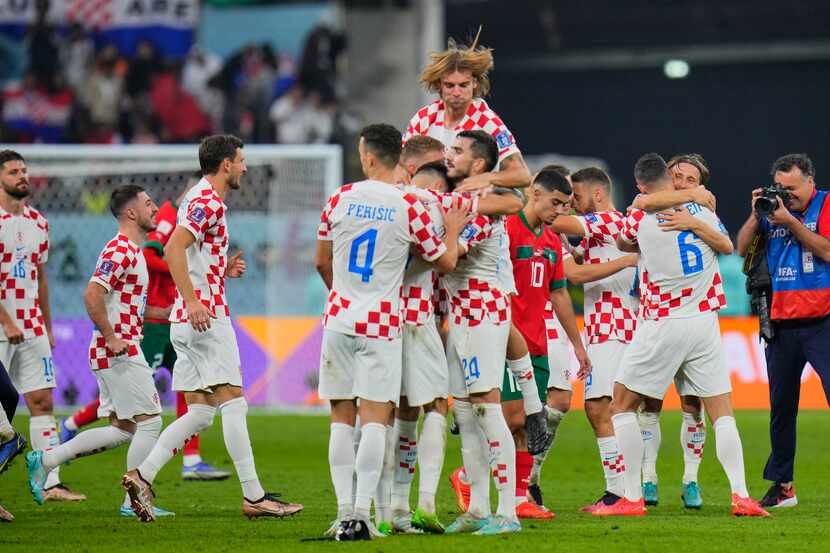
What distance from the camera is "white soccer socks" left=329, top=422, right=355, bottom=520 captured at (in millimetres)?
6934

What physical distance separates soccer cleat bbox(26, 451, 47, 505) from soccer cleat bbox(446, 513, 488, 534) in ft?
9.20

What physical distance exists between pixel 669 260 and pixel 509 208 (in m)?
1.50

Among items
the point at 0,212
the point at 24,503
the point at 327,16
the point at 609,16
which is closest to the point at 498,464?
the point at 24,503

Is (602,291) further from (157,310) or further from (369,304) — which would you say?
(157,310)

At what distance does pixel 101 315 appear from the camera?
8.30m

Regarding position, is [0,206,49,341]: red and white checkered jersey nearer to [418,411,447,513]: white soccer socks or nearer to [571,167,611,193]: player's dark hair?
[418,411,447,513]: white soccer socks

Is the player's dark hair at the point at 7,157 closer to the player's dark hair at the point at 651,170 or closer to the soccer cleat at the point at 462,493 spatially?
the soccer cleat at the point at 462,493

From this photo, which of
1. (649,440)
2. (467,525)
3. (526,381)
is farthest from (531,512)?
(649,440)

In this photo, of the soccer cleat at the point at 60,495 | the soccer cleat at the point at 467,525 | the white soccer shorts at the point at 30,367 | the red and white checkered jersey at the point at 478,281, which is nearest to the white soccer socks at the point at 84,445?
the soccer cleat at the point at 60,495

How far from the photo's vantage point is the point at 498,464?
23.5 feet

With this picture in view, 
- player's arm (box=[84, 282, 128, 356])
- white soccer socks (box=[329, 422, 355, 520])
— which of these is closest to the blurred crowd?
player's arm (box=[84, 282, 128, 356])

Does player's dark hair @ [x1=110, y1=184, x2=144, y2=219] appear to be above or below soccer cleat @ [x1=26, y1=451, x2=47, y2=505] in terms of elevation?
above

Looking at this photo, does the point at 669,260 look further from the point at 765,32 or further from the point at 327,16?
the point at 765,32

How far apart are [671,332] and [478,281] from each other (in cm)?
156
